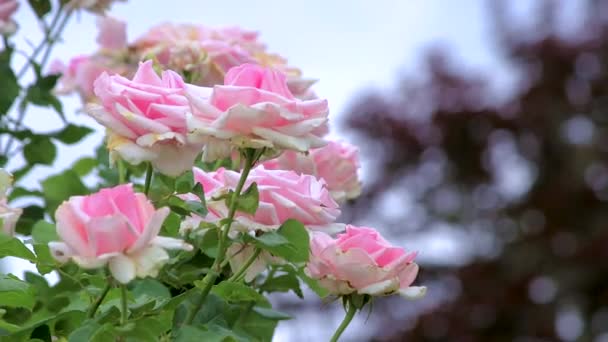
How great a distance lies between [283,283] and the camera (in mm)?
1227

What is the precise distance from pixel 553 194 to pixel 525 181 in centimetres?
43

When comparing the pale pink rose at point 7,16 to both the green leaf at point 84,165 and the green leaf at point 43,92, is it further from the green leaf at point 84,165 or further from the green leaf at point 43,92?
the green leaf at point 84,165

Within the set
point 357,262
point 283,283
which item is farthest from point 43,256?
point 283,283

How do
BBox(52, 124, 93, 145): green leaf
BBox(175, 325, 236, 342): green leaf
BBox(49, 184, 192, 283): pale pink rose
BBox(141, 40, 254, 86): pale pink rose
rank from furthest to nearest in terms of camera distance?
BBox(52, 124, 93, 145): green leaf → BBox(141, 40, 254, 86): pale pink rose → BBox(175, 325, 236, 342): green leaf → BBox(49, 184, 192, 283): pale pink rose

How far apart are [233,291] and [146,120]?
7.7 inches

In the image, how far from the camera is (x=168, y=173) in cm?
88

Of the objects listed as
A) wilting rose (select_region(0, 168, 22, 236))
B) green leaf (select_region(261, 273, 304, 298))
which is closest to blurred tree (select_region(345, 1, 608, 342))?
green leaf (select_region(261, 273, 304, 298))

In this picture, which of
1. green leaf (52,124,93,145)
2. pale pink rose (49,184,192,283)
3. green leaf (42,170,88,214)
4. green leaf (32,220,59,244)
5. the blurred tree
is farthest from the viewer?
the blurred tree

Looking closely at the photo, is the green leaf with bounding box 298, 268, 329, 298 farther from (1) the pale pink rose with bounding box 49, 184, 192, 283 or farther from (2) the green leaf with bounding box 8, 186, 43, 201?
(2) the green leaf with bounding box 8, 186, 43, 201

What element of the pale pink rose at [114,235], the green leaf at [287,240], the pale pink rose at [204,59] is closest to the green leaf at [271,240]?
the green leaf at [287,240]

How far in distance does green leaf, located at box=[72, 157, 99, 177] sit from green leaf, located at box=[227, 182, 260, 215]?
80cm

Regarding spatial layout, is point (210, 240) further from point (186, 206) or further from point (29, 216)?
point (29, 216)

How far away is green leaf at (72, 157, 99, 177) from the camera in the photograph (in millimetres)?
1648

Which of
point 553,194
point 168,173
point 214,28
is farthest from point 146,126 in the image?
point 553,194
